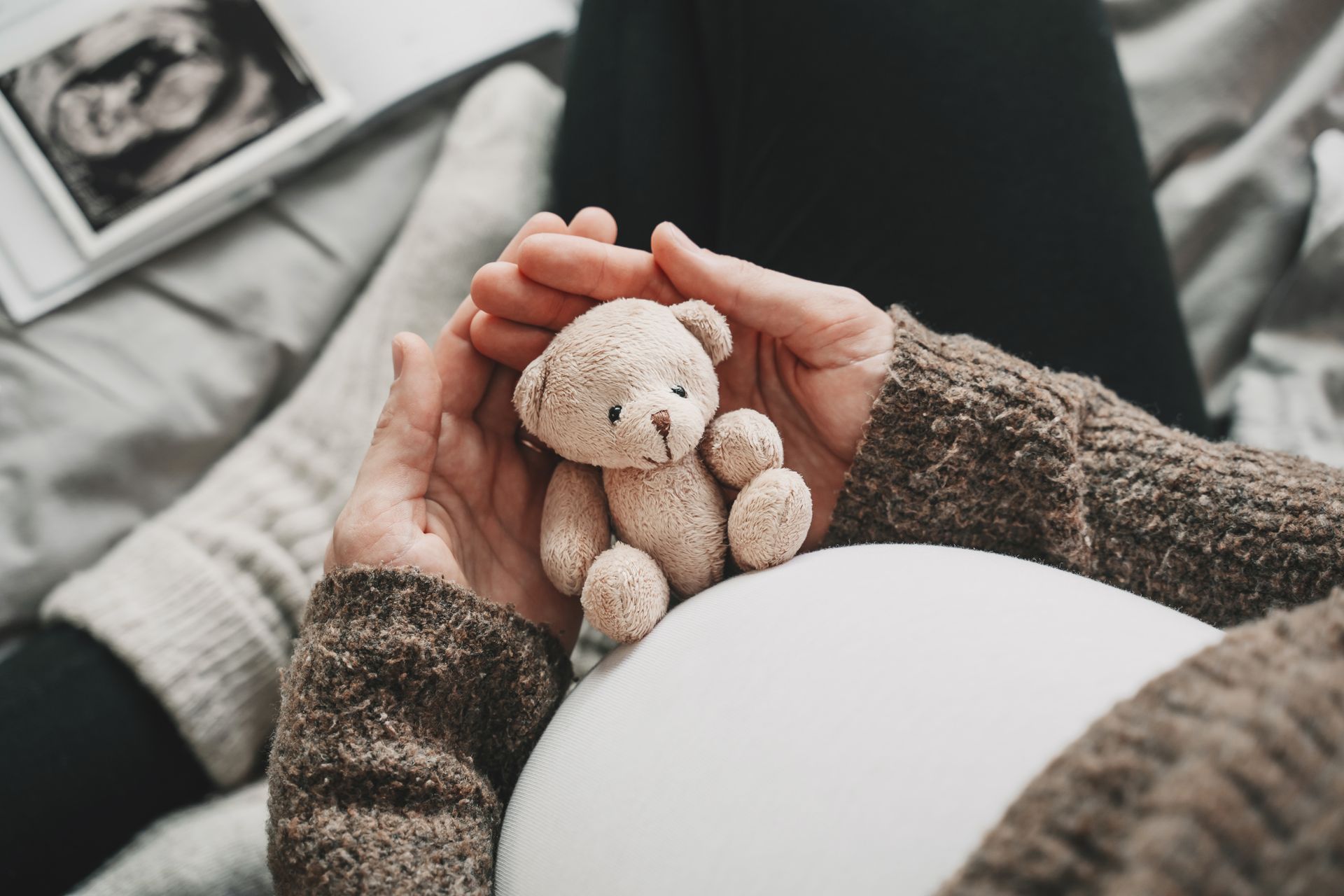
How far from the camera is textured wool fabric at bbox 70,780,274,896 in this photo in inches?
28.2

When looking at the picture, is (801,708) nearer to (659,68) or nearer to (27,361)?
(659,68)

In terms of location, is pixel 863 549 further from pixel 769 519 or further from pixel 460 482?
pixel 460 482

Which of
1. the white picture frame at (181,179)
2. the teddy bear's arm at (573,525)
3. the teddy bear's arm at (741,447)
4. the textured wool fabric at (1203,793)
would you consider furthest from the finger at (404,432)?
the white picture frame at (181,179)

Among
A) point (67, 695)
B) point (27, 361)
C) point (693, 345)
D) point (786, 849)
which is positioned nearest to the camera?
point (786, 849)

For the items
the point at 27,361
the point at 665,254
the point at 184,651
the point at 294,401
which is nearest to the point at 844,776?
the point at 665,254

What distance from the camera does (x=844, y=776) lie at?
404 millimetres

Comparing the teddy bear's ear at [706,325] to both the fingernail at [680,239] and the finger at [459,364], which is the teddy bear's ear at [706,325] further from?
the finger at [459,364]

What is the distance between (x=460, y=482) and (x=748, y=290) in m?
0.27

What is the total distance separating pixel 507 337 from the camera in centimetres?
60

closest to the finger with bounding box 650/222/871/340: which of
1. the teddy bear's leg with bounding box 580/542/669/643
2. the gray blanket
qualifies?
the teddy bear's leg with bounding box 580/542/669/643

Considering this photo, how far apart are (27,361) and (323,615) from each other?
0.64 meters

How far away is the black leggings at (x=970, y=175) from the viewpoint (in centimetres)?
71

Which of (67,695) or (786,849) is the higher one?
(67,695)

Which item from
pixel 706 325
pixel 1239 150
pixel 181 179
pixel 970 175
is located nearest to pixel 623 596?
pixel 706 325
